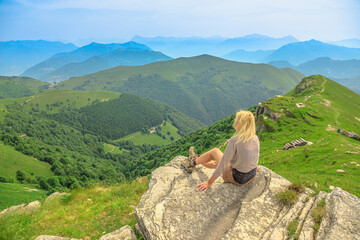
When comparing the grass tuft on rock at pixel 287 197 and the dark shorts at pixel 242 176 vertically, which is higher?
the dark shorts at pixel 242 176

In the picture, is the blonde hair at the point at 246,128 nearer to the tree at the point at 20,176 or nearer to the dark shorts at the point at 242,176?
the dark shorts at the point at 242,176

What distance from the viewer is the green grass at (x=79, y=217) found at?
10.1m

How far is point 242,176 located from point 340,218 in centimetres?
373

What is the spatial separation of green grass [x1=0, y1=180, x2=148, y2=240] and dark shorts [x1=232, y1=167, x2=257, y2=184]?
6418mm

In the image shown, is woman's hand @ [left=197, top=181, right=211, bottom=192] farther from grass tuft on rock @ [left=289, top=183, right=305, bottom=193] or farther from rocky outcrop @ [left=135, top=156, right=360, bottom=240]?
grass tuft on rock @ [left=289, top=183, right=305, bottom=193]

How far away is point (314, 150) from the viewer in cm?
2348

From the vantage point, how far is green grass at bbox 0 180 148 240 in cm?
1009

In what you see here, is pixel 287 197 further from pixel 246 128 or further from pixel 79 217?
pixel 79 217

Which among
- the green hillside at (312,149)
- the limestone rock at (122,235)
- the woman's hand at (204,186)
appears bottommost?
the green hillside at (312,149)

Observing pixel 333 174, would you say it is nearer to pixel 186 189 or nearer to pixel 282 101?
pixel 186 189

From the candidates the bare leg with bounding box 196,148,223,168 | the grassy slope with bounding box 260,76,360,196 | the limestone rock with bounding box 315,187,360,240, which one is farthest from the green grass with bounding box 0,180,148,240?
the grassy slope with bounding box 260,76,360,196

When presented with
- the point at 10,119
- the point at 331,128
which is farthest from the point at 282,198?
the point at 10,119

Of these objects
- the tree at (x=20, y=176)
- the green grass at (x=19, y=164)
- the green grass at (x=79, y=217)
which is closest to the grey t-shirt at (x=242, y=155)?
the green grass at (x=79, y=217)

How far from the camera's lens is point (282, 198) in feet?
27.5
